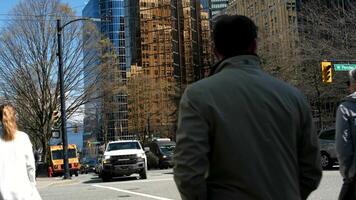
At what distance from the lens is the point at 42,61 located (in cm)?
4403

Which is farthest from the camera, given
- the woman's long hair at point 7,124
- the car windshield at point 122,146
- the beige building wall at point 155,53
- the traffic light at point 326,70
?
the beige building wall at point 155,53

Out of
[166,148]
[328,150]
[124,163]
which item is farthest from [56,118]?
[328,150]

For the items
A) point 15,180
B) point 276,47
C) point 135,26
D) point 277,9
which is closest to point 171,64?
point 135,26

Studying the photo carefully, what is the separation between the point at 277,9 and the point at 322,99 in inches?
801

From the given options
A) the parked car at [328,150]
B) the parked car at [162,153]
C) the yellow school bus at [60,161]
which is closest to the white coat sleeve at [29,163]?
the parked car at [328,150]

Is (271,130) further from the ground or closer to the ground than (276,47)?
closer to the ground

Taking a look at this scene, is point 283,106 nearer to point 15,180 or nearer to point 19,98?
point 15,180

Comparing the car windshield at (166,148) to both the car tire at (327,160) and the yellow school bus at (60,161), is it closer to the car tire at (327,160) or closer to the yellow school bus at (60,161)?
the yellow school bus at (60,161)

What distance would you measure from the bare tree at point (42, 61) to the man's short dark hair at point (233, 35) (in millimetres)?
41247

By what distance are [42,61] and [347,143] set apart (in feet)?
133

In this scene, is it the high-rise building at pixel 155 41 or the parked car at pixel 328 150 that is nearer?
the parked car at pixel 328 150

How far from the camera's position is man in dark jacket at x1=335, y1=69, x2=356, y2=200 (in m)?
5.29

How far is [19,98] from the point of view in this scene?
4503cm

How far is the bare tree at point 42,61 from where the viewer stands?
4322cm
